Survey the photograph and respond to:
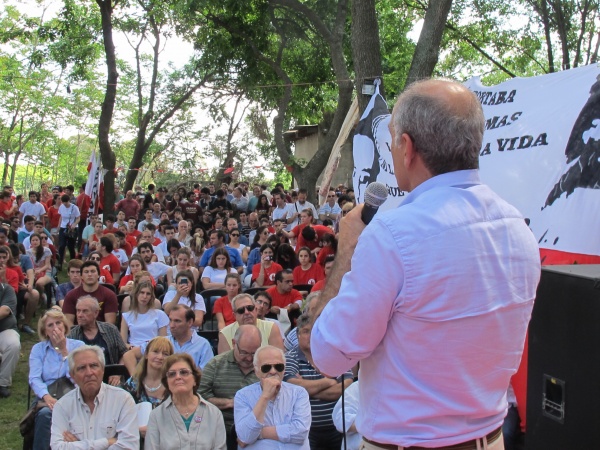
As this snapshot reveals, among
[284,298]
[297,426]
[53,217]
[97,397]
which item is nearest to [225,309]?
[284,298]

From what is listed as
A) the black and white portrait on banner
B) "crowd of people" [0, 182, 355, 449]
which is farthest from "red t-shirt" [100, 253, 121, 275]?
the black and white portrait on banner

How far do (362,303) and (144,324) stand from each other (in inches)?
250

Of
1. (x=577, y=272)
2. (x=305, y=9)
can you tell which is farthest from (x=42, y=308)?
(x=577, y=272)

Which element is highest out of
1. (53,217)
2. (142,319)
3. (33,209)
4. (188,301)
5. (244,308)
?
(33,209)

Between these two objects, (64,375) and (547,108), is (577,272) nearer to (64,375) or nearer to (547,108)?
(547,108)

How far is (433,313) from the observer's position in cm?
154

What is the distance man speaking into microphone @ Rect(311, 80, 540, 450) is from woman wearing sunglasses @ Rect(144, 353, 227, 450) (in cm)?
335

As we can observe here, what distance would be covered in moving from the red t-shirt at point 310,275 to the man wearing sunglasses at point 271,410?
15.1ft

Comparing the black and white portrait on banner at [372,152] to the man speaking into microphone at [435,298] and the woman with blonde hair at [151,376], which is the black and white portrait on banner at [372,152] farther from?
the man speaking into microphone at [435,298]

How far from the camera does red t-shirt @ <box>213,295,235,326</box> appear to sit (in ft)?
26.9

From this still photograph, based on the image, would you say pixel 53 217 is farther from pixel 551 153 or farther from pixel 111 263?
pixel 551 153

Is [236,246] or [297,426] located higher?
[236,246]

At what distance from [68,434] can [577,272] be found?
140 inches

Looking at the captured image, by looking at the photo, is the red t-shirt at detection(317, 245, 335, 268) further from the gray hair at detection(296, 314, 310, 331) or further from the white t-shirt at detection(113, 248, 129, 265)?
the gray hair at detection(296, 314, 310, 331)
